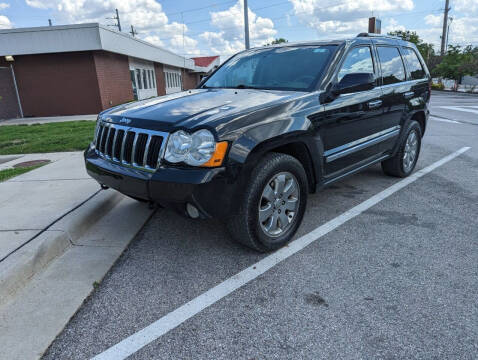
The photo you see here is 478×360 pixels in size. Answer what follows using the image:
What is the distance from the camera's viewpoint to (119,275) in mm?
Answer: 2922

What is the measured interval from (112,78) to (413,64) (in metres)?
15.6

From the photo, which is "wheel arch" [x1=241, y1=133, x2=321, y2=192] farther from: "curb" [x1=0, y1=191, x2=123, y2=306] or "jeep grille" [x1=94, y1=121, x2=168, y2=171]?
"curb" [x1=0, y1=191, x2=123, y2=306]

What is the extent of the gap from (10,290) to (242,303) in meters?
1.68

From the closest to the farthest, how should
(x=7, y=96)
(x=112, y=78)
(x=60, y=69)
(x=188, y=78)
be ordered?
(x=60, y=69)
(x=7, y=96)
(x=112, y=78)
(x=188, y=78)

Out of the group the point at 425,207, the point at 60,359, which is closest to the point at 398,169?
the point at 425,207

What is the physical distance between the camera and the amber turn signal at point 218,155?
2592mm

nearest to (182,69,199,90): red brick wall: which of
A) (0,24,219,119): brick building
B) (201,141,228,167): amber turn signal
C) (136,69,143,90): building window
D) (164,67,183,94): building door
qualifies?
(164,67,183,94): building door

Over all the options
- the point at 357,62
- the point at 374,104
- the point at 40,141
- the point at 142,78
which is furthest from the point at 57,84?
the point at 374,104

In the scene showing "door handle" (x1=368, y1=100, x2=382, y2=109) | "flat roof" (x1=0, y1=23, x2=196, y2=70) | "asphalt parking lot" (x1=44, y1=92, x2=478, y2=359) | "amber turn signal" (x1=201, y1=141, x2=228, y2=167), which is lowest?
"asphalt parking lot" (x1=44, y1=92, x2=478, y2=359)

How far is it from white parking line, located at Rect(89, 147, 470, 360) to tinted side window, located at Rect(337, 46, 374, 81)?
4.94ft

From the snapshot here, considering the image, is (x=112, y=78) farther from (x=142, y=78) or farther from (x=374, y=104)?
(x=374, y=104)

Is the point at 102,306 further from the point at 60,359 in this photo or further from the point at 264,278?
the point at 264,278

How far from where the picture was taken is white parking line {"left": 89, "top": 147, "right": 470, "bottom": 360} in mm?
2129

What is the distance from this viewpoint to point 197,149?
103 inches
